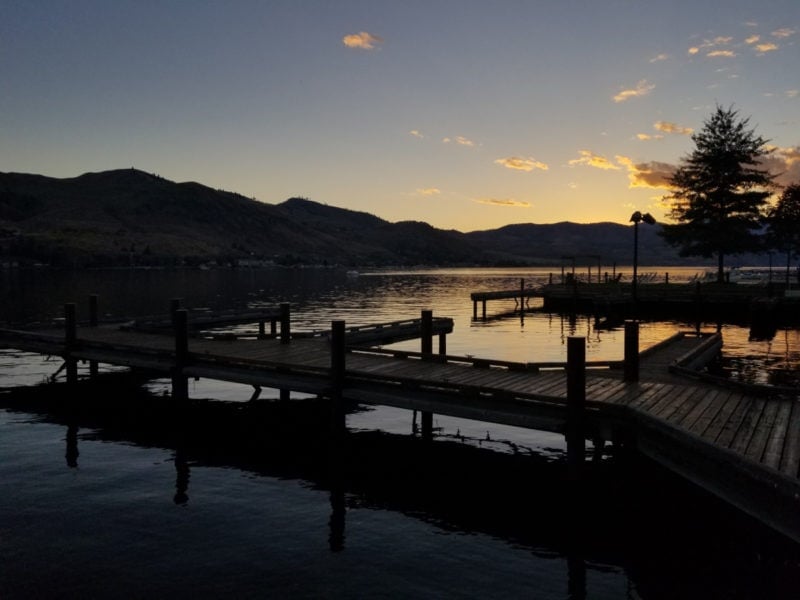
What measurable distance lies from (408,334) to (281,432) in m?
9.49

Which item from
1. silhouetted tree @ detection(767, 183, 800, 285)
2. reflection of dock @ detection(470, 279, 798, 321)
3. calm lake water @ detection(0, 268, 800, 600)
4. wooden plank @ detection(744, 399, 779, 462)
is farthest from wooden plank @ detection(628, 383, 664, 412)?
silhouetted tree @ detection(767, 183, 800, 285)

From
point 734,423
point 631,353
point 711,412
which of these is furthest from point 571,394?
point 631,353

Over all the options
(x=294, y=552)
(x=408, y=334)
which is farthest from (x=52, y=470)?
(x=408, y=334)

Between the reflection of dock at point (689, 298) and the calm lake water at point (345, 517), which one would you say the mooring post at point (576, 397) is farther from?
the reflection of dock at point (689, 298)

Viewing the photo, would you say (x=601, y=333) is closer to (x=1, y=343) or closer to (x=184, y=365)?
(x=184, y=365)

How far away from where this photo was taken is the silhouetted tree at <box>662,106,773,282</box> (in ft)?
204

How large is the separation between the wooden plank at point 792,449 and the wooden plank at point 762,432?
1.06 feet

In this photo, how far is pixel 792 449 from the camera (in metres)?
10.8

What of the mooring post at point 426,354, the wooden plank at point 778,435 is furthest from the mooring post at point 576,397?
the mooring post at point 426,354

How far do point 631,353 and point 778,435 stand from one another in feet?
16.3

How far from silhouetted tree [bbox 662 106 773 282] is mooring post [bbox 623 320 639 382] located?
51786 mm

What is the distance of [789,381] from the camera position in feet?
85.1

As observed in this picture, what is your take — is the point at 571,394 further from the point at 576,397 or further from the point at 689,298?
the point at 689,298

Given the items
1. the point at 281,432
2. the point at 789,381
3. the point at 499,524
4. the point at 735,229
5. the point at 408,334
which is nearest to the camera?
the point at 499,524
